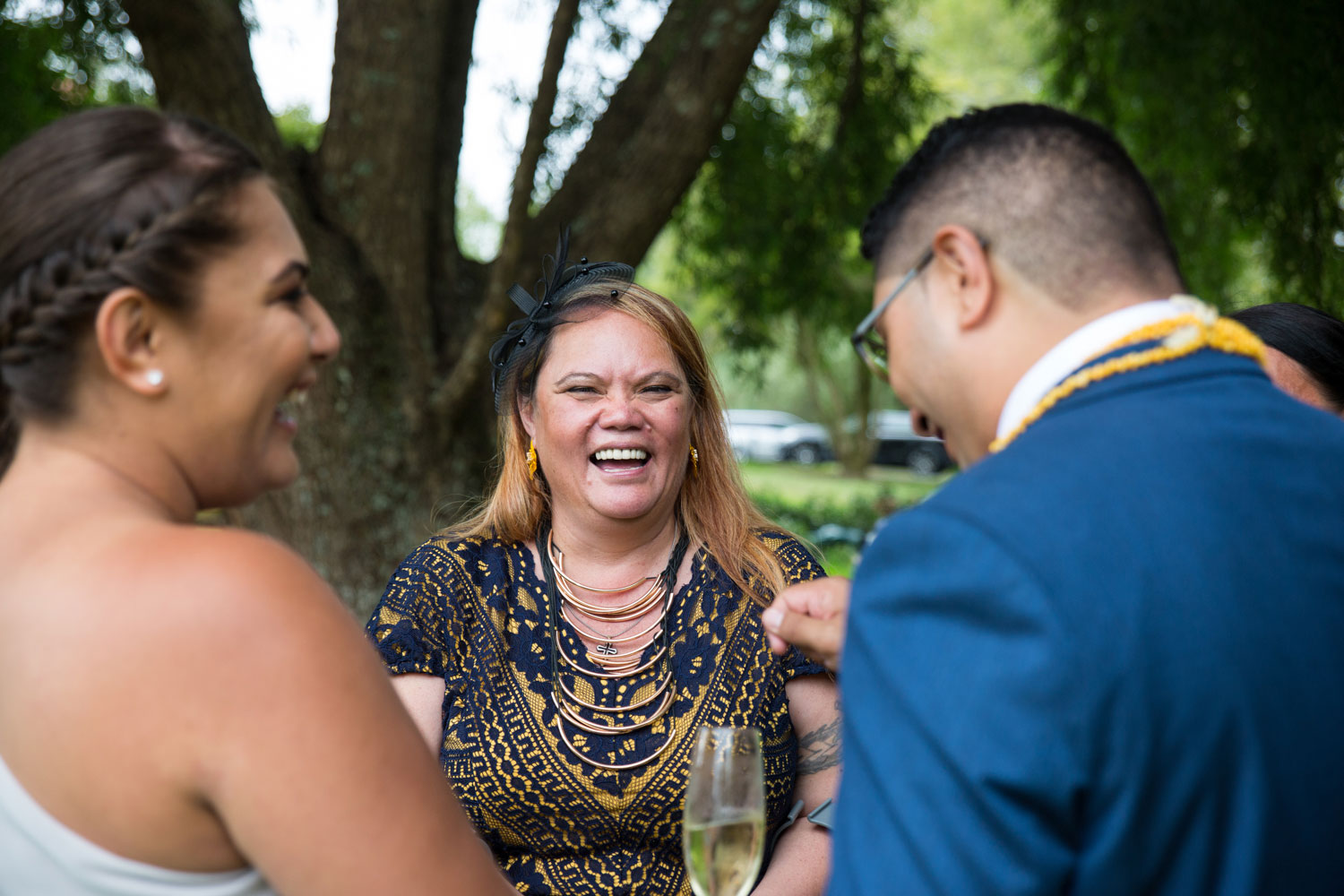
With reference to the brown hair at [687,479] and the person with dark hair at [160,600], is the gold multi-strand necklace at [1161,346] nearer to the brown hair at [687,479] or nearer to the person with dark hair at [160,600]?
the person with dark hair at [160,600]

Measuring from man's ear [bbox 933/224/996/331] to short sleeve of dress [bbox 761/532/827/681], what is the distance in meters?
1.49

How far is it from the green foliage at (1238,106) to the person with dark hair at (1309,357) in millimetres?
3500

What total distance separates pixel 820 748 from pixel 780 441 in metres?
31.6

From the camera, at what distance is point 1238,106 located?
22.0 ft

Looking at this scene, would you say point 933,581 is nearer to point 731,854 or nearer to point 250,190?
point 731,854

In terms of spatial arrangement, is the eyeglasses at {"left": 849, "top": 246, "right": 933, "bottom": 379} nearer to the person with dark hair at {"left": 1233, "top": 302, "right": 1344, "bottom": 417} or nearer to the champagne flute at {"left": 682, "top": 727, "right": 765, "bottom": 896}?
the champagne flute at {"left": 682, "top": 727, "right": 765, "bottom": 896}

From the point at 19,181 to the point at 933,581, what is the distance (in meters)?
1.14

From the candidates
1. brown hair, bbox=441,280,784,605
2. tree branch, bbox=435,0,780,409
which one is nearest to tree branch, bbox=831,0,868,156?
tree branch, bbox=435,0,780,409

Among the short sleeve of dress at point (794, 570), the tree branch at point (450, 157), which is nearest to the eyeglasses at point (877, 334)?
the short sleeve of dress at point (794, 570)

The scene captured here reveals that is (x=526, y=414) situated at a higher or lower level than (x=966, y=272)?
lower

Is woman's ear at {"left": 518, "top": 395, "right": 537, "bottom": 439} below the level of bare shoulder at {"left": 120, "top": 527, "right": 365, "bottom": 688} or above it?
below

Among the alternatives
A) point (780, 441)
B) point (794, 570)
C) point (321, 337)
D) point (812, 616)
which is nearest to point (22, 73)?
point (794, 570)

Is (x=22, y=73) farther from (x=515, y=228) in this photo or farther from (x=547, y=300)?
(x=547, y=300)

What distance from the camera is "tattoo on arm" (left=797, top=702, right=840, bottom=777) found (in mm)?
2785
